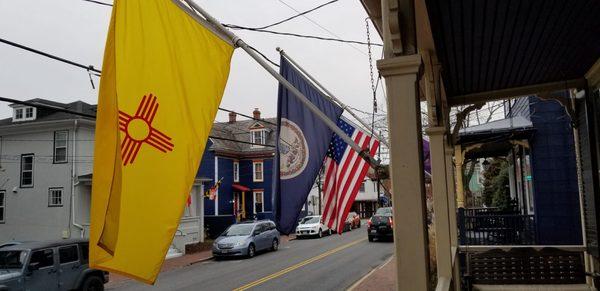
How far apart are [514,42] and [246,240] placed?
59.2 ft

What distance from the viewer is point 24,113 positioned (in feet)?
88.8

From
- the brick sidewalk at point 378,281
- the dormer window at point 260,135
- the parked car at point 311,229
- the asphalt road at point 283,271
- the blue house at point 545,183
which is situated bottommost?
the asphalt road at point 283,271

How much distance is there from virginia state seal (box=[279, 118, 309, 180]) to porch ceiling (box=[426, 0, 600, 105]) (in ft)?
7.01

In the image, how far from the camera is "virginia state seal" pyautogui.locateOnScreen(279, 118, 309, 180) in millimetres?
6473

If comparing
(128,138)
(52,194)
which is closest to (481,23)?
(128,138)

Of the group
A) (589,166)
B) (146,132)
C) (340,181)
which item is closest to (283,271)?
(340,181)

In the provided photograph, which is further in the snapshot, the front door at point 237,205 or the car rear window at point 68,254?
the front door at point 237,205

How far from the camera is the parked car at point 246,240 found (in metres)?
21.5

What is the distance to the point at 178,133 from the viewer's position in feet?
13.3

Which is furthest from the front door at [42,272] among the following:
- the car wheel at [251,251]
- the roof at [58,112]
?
the roof at [58,112]

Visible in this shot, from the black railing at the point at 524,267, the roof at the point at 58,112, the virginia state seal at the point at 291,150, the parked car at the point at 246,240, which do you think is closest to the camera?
the virginia state seal at the point at 291,150

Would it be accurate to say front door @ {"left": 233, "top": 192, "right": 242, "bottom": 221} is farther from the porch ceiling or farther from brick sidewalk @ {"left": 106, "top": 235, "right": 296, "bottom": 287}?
the porch ceiling

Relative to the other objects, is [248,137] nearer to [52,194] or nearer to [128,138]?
[52,194]

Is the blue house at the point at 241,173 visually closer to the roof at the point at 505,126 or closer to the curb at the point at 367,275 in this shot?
the curb at the point at 367,275
